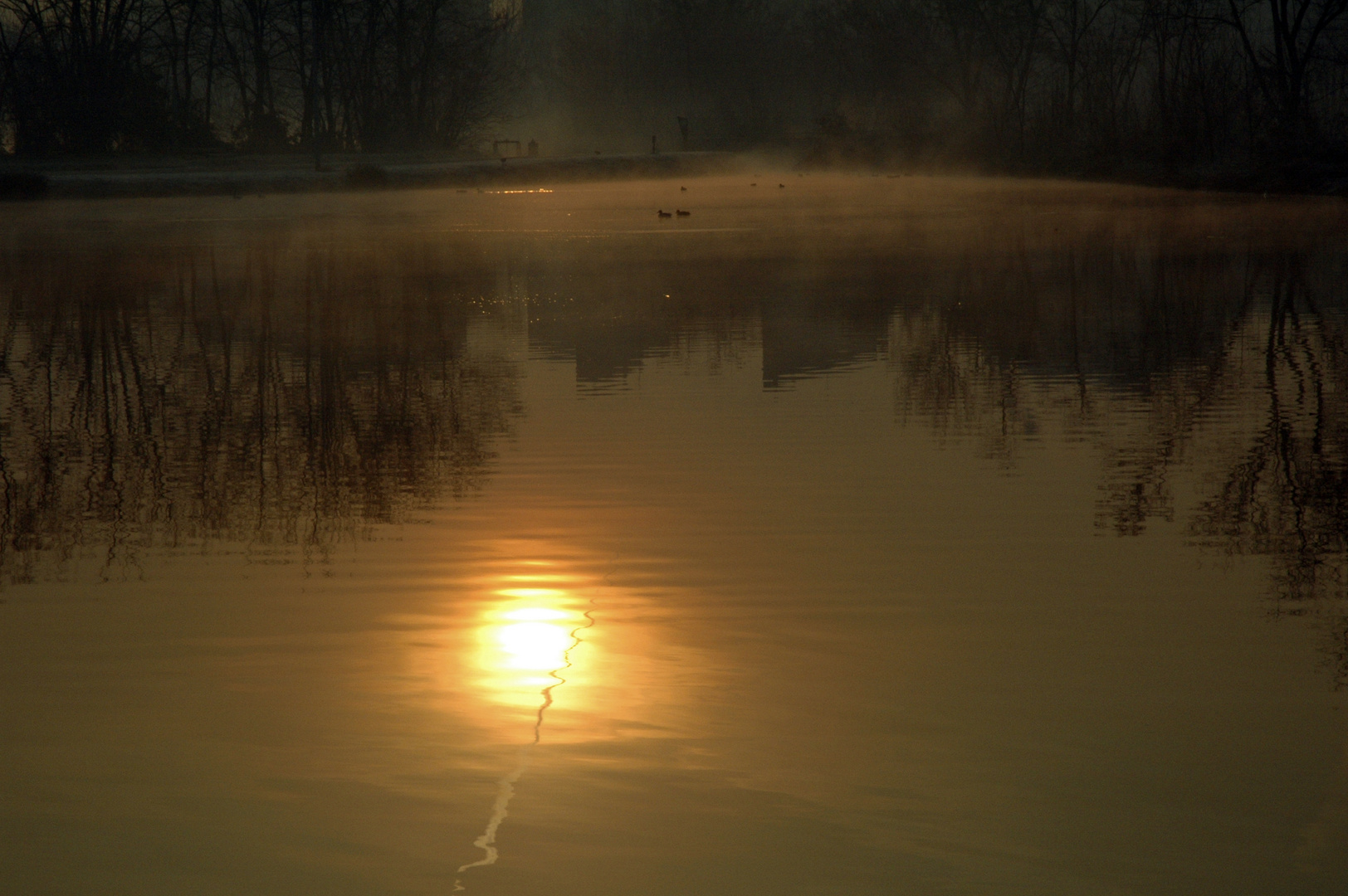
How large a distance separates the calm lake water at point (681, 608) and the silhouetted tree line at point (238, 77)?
46.6 meters

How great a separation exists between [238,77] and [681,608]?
2680 inches

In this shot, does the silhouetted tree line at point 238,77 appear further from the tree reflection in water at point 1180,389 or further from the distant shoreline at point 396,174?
the tree reflection in water at point 1180,389

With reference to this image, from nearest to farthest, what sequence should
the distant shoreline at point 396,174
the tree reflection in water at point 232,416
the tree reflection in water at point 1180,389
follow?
the tree reflection in water at point 1180,389
the tree reflection in water at point 232,416
the distant shoreline at point 396,174

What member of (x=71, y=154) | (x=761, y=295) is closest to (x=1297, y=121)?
(x=761, y=295)

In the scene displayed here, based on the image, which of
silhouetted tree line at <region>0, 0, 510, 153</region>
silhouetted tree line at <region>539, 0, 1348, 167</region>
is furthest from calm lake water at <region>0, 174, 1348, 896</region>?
silhouetted tree line at <region>0, 0, 510, 153</region>

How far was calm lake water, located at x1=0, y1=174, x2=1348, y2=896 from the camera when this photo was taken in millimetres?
4086

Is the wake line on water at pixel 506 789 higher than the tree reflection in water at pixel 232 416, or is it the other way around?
the tree reflection in water at pixel 232 416

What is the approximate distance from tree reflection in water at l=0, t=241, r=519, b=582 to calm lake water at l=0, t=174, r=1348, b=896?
0.05 m

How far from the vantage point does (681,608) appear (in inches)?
239

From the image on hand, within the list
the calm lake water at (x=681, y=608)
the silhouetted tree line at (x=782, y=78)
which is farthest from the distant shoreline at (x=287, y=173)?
the calm lake water at (x=681, y=608)

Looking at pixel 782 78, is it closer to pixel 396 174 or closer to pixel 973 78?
pixel 973 78

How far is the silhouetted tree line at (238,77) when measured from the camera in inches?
2291

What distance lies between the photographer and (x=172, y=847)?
4.08 meters

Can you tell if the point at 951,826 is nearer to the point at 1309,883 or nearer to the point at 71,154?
the point at 1309,883
